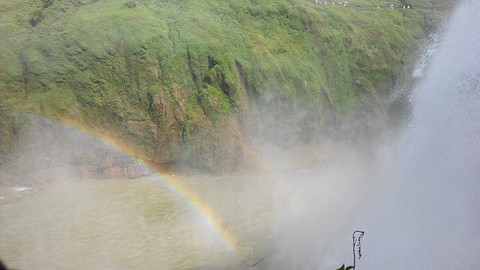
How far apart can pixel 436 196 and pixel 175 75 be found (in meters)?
14.0

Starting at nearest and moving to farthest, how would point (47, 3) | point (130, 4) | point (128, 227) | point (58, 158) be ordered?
point (128, 227) < point (58, 158) < point (47, 3) < point (130, 4)

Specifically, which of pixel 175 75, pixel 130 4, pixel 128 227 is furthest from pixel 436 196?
pixel 130 4

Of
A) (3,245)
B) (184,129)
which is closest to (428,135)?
(184,129)

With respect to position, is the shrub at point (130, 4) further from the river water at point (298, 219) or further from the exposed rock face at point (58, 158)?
the river water at point (298, 219)

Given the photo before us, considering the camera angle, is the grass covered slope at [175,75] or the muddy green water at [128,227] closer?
the muddy green water at [128,227]

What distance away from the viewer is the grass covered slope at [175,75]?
17453 millimetres

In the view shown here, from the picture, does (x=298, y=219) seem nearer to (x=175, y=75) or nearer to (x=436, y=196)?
(x=436, y=196)

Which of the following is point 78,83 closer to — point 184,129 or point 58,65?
point 58,65

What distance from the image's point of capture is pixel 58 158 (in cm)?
1669

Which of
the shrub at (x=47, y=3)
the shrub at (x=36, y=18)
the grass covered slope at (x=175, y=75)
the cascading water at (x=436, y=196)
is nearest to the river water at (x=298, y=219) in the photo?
the cascading water at (x=436, y=196)

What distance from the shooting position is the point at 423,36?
27484mm

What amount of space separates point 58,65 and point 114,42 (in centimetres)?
305

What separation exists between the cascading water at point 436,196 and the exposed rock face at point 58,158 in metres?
12.1

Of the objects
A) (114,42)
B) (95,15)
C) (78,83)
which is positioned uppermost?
(95,15)
